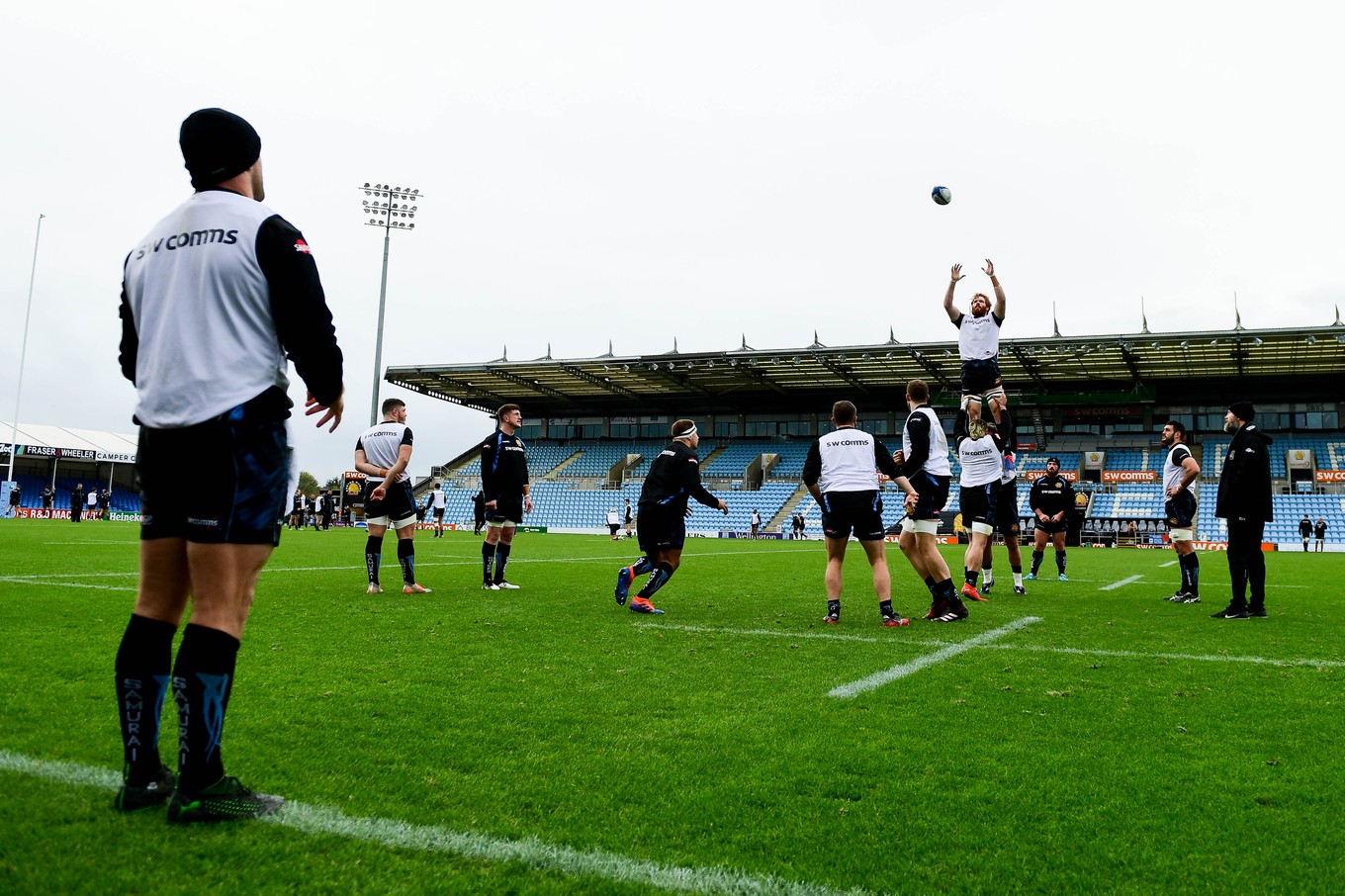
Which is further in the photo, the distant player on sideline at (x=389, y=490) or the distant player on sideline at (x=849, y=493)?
the distant player on sideline at (x=389, y=490)

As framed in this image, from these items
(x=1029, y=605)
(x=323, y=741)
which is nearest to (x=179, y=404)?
(x=323, y=741)

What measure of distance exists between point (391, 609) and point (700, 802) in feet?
16.8

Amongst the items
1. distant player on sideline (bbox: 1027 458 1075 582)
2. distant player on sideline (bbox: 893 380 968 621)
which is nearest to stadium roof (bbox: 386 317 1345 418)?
distant player on sideline (bbox: 1027 458 1075 582)

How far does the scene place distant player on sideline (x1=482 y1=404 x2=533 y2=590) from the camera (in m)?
9.34

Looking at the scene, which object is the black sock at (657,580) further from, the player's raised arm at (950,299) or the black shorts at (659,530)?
the player's raised arm at (950,299)

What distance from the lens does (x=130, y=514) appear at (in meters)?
46.4

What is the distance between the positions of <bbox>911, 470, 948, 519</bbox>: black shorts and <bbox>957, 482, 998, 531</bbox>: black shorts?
1.83m

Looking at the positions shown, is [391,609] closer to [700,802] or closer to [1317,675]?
[700,802]

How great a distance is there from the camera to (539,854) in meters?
2.16

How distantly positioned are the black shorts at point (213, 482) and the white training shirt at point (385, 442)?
652cm

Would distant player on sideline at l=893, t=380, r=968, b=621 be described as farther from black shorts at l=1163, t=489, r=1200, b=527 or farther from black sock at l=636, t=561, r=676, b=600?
black shorts at l=1163, t=489, r=1200, b=527

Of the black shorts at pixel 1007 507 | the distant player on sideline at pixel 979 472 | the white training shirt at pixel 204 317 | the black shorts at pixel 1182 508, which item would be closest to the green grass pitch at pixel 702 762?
the white training shirt at pixel 204 317

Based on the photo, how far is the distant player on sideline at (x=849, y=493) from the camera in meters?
6.82

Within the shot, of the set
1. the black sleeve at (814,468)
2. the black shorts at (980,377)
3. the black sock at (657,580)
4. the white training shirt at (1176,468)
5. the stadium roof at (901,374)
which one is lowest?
the black sock at (657,580)
